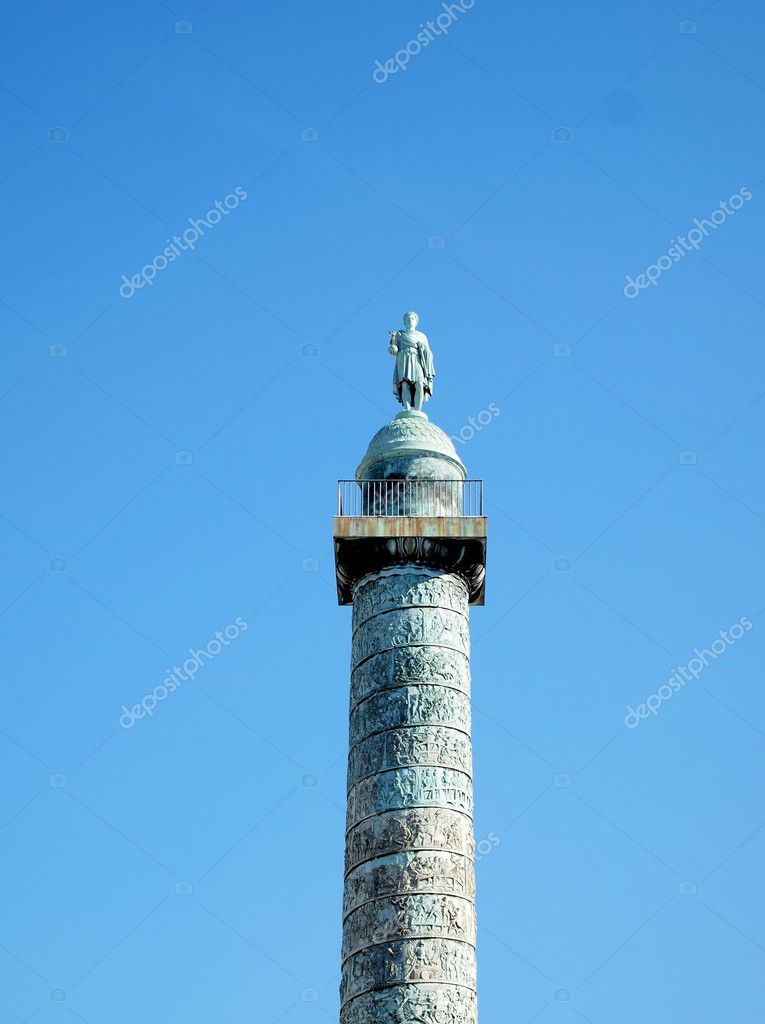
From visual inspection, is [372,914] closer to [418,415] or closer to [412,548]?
[412,548]

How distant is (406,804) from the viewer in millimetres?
15289

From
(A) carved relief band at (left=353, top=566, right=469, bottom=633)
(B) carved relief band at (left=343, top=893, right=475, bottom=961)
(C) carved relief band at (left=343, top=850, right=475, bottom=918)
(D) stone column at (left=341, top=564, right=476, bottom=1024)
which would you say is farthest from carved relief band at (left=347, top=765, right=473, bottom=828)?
(A) carved relief band at (left=353, top=566, right=469, bottom=633)

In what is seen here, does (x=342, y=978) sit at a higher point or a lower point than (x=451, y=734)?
lower

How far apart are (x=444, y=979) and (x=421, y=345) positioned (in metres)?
8.33

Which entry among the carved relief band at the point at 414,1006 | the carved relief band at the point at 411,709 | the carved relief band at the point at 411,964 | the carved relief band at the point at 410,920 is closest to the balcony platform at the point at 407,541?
the carved relief band at the point at 411,709

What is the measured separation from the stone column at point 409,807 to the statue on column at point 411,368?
9.70 ft

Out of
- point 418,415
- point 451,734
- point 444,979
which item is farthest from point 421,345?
point 444,979

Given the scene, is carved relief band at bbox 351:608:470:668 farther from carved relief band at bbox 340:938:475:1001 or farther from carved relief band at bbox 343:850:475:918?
carved relief band at bbox 340:938:475:1001

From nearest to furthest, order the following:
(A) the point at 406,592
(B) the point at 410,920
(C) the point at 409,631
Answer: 1. (B) the point at 410,920
2. (C) the point at 409,631
3. (A) the point at 406,592

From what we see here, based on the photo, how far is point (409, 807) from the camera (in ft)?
50.1

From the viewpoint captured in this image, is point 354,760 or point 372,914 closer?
point 372,914

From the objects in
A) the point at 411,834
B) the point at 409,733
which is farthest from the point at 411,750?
the point at 411,834

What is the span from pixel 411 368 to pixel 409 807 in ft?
20.3

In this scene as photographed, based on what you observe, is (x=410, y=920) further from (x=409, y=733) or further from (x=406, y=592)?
(x=406, y=592)
